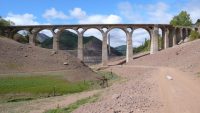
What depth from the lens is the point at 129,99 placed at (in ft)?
94.8

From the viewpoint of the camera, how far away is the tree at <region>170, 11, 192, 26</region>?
446ft

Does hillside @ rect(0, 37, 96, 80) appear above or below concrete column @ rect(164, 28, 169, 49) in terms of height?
below

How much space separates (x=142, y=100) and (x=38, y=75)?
28.5m

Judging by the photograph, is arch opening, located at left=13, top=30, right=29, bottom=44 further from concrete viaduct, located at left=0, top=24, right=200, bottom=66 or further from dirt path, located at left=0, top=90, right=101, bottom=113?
dirt path, located at left=0, top=90, right=101, bottom=113

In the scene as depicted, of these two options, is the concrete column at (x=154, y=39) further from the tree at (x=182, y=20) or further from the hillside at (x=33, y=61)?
the hillside at (x=33, y=61)

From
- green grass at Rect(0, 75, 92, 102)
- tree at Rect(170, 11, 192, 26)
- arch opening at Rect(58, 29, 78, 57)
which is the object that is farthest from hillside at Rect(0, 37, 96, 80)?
arch opening at Rect(58, 29, 78, 57)

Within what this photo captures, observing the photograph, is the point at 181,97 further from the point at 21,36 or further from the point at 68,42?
the point at 68,42

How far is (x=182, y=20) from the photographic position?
138 m

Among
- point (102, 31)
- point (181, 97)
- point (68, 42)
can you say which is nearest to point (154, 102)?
point (181, 97)

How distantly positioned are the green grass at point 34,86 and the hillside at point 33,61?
2.95 meters

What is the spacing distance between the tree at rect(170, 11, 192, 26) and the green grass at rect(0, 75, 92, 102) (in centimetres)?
8428

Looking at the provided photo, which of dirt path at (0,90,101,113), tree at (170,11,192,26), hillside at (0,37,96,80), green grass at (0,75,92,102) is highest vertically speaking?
tree at (170,11,192,26)

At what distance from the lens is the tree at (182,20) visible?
446ft

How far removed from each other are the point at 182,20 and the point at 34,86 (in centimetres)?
9534
